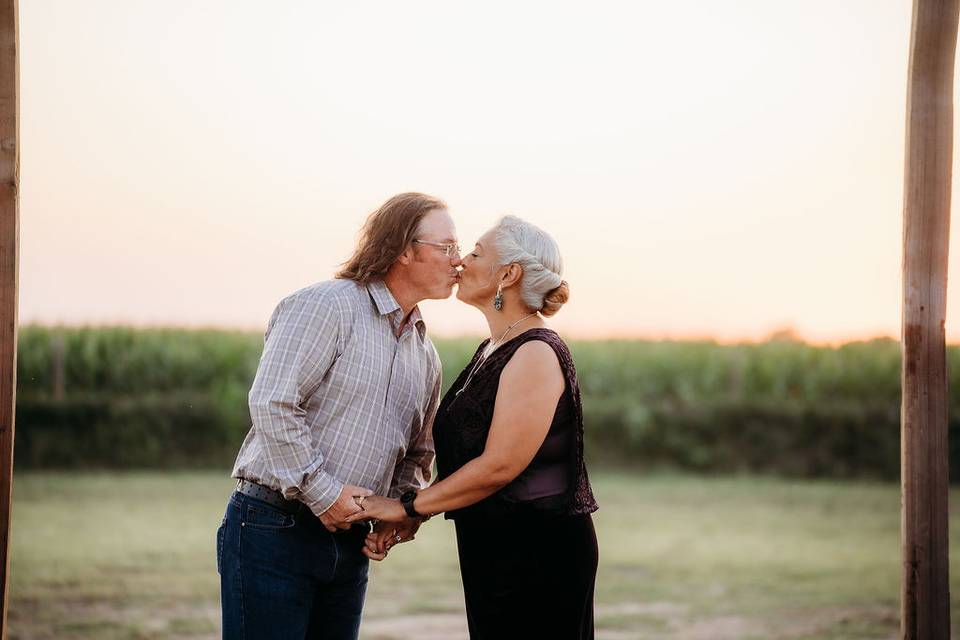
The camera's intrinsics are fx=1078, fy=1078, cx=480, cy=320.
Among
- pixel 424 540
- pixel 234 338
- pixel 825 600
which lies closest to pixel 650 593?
pixel 825 600

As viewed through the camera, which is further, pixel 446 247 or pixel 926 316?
pixel 446 247

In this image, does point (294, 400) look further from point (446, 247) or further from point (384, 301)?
point (446, 247)

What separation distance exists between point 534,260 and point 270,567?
1.13 metres

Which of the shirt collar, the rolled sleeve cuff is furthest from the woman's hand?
the shirt collar

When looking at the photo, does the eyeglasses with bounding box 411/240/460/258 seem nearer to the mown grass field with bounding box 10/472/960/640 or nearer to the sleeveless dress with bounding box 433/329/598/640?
the sleeveless dress with bounding box 433/329/598/640

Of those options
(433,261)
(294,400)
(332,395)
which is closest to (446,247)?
(433,261)

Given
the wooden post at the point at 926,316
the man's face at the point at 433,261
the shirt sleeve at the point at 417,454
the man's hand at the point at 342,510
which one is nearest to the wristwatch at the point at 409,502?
the man's hand at the point at 342,510

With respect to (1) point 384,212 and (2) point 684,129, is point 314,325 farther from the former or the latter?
(2) point 684,129

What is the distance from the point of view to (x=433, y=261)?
126 inches

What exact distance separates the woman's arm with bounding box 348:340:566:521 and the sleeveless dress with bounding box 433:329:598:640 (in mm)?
50

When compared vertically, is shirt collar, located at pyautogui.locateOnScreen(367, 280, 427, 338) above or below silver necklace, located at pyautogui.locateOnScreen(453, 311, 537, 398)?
above

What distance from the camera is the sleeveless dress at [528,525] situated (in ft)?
9.87

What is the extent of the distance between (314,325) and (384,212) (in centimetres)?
47

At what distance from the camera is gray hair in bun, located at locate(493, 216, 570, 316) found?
10.1ft
